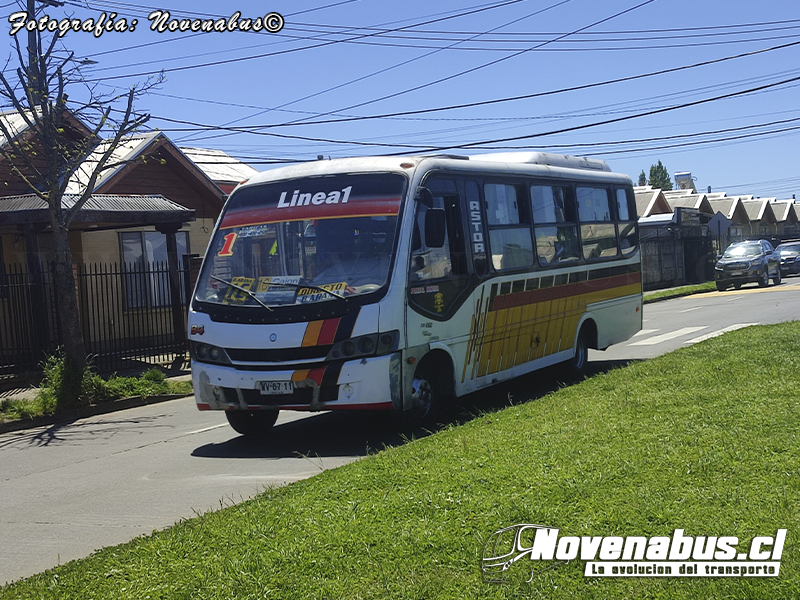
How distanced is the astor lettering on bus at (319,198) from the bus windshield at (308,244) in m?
0.01

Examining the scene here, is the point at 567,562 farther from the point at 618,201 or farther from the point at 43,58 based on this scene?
the point at 43,58

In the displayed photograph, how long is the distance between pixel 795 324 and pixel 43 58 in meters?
12.8

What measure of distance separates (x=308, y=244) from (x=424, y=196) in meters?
1.29

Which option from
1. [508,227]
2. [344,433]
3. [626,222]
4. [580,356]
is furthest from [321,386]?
[626,222]

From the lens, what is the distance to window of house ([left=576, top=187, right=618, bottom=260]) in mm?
12773

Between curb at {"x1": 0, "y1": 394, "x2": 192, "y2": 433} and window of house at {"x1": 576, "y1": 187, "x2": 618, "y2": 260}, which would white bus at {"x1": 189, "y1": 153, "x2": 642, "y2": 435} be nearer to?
window of house at {"x1": 576, "y1": 187, "x2": 618, "y2": 260}

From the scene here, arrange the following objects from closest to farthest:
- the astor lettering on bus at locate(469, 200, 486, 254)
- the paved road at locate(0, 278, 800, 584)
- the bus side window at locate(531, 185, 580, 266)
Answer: the paved road at locate(0, 278, 800, 584)
the astor lettering on bus at locate(469, 200, 486, 254)
the bus side window at locate(531, 185, 580, 266)

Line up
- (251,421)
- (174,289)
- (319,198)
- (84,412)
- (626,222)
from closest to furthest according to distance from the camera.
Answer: (319,198) → (251,421) → (84,412) → (626,222) → (174,289)

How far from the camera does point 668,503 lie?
4945 mm

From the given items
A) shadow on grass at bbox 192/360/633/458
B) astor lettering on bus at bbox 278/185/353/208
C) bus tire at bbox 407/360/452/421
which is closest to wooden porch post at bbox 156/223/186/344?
shadow on grass at bbox 192/360/633/458

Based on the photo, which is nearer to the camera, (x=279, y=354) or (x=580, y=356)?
(x=279, y=354)

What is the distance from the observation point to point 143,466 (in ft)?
28.4

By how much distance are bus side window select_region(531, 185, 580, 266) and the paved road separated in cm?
181

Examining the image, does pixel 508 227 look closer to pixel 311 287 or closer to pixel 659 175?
pixel 311 287
